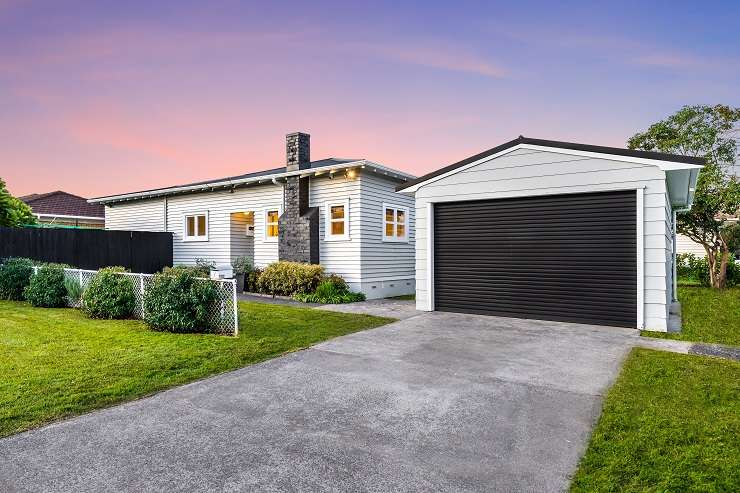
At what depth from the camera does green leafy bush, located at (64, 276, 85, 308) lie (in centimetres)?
920

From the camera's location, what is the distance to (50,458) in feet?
8.82

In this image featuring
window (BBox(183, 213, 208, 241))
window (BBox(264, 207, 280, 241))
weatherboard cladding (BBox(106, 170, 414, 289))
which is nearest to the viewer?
weatherboard cladding (BBox(106, 170, 414, 289))

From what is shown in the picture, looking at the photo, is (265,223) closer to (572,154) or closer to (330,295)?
(330,295)

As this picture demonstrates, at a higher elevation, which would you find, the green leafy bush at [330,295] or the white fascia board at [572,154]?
the white fascia board at [572,154]

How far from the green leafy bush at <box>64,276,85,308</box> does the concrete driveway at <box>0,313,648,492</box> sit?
676 cm

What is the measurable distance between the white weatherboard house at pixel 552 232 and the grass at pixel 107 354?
8.09 feet

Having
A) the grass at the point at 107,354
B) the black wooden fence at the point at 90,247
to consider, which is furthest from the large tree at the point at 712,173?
the black wooden fence at the point at 90,247

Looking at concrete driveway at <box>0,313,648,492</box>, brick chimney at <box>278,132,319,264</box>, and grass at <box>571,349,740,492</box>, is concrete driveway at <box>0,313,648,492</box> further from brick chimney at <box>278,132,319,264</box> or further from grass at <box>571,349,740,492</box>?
brick chimney at <box>278,132,319,264</box>

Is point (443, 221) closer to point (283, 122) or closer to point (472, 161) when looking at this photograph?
point (472, 161)

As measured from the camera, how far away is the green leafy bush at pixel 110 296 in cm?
797

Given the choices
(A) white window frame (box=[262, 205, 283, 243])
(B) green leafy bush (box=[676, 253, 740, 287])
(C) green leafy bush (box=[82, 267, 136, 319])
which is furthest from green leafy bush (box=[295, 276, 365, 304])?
(B) green leafy bush (box=[676, 253, 740, 287])

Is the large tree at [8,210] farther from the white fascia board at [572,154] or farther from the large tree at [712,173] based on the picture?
the large tree at [712,173]

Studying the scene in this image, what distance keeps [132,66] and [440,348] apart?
519 inches

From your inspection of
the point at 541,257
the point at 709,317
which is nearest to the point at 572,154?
the point at 541,257
